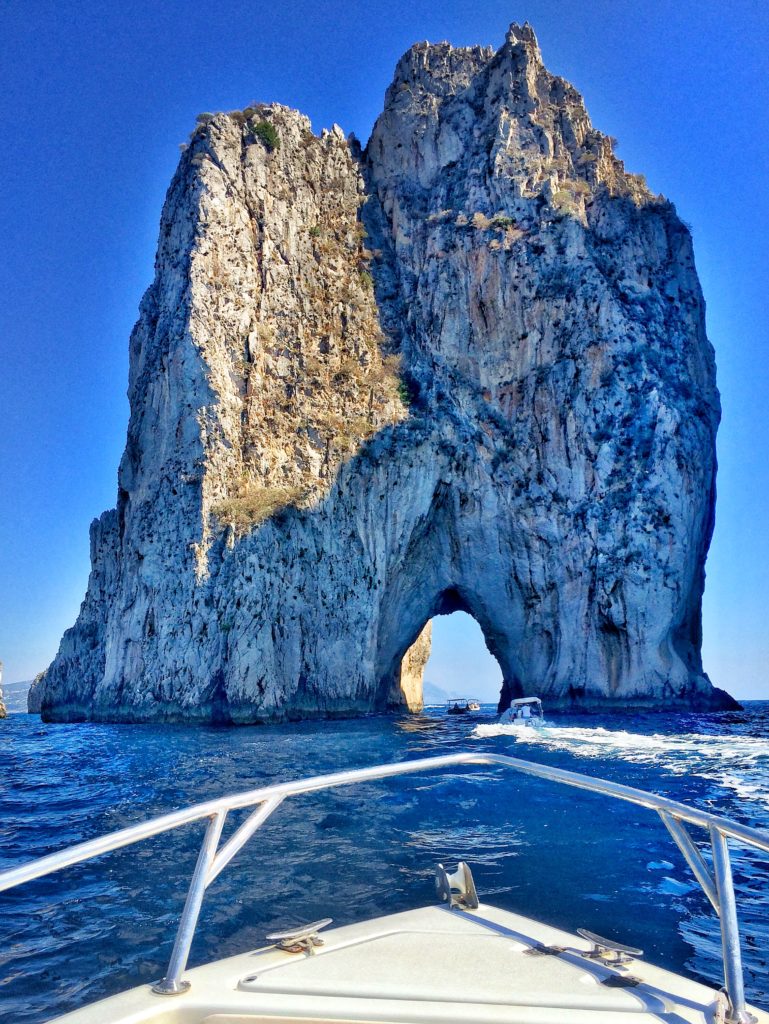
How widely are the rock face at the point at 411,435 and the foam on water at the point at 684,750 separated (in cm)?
1274

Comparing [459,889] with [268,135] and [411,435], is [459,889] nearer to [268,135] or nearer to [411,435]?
[411,435]

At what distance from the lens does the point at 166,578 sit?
3169 cm

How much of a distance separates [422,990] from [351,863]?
443 centimetres

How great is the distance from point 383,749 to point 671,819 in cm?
1466

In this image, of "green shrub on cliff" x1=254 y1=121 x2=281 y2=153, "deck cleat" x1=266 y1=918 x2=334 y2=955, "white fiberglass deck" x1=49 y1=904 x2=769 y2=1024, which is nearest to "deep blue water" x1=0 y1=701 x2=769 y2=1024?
"deck cleat" x1=266 y1=918 x2=334 y2=955

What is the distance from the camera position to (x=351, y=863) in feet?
21.9

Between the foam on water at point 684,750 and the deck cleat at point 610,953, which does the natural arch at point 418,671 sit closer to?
the foam on water at point 684,750

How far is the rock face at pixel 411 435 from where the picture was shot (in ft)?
105

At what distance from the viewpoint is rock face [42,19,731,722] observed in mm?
31875

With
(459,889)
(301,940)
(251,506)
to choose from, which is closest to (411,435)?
(251,506)

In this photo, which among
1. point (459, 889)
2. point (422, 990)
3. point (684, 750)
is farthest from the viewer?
point (684, 750)

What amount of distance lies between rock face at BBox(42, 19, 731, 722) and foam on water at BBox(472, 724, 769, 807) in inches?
502

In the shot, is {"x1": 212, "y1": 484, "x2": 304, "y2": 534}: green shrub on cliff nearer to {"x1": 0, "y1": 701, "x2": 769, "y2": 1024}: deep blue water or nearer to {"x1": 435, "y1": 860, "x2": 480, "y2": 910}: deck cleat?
{"x1": 0, "y1": 701, "x2": 769, "y2": 1024}: deep blue water

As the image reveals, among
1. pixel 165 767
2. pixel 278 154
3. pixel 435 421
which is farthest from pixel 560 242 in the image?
pixel 165 767
